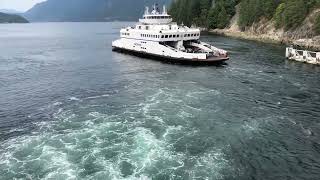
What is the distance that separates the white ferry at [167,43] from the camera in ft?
270

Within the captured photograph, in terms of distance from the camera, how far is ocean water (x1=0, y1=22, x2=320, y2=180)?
31812 millimetres

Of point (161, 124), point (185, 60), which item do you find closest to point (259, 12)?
point (185, 60)

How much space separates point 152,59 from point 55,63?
81.8ft

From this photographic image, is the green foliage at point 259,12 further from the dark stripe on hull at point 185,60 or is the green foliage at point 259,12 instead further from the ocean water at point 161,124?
the dark stripe on hull at point 185,60

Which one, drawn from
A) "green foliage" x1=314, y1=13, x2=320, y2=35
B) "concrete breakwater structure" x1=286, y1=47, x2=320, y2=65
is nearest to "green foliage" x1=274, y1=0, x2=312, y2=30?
"green foliage" x1=314, y1=13, x2=320, y2=35

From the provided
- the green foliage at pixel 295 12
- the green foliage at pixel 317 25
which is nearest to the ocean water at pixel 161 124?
the green foliage at pixel 317 25

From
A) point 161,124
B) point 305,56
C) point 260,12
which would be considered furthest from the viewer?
point 260,12

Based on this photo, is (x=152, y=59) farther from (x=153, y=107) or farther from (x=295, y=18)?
(x=295, y=18)

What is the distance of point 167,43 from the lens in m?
92.6

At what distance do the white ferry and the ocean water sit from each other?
6299 mm

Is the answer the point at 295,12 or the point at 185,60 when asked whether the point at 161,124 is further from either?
the point at 295,12

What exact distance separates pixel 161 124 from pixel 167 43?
53150 millimetres

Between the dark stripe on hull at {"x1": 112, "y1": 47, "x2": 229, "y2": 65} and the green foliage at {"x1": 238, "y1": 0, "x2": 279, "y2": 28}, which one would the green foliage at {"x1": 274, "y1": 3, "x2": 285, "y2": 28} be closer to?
the green foliage at {"x1": 238, "y1": 0, "x2": 279, "y2": 28}

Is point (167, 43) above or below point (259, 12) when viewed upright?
below
